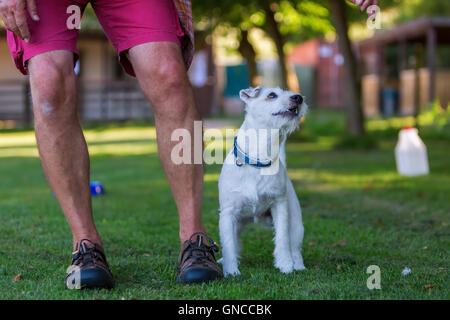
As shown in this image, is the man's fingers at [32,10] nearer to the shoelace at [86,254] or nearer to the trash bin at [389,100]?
the shoelace at [86,254]

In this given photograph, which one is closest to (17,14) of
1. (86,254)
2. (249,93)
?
(86,254)

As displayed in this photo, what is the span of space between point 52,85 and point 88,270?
33.7 inches

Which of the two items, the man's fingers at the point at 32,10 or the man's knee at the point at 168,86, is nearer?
the man's fingers at the point at 32,10

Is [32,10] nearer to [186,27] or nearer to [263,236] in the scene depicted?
[186,27]

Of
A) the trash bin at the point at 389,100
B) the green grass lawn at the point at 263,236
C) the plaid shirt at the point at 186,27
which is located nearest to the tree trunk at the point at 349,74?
the green grass lawn at the point at 263,236

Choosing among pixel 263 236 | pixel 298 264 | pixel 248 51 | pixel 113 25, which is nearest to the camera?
pixel 113 25

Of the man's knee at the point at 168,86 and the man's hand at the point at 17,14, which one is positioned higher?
the man's hand at the point at 17,14

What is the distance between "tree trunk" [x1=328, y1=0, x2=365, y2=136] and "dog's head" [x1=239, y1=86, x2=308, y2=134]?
813 centimetres

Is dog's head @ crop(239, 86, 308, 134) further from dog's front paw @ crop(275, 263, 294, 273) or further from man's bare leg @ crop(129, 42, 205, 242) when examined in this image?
dog's front paw @ crop(275, 263, 294, 273)

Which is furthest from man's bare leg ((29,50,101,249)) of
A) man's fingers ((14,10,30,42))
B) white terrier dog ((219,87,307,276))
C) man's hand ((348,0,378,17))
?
man's hand ((348,0,378,17))

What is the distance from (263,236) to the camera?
427 cm

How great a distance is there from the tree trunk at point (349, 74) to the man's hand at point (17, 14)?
8820 mm

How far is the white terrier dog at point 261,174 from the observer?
10.3 feet

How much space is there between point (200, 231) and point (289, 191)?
650mm
